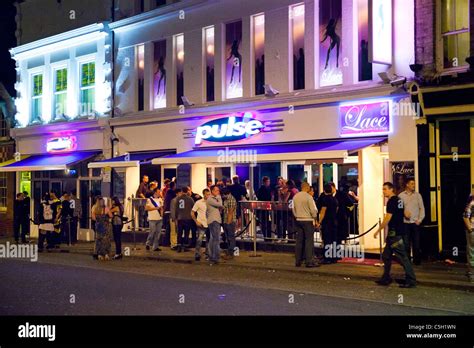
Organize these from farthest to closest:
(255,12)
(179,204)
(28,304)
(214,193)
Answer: (255,12) < (179,204) < (214,193) < (28,304)

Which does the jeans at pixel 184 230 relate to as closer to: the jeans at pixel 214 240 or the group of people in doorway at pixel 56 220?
the jeans at pixel 214 240

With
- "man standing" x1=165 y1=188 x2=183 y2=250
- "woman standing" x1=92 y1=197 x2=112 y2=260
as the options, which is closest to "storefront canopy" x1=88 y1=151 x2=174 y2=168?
"man standing" x1=165 y1=188 x2=183 y2=250

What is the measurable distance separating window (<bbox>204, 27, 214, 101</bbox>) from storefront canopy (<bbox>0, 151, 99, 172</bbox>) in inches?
228

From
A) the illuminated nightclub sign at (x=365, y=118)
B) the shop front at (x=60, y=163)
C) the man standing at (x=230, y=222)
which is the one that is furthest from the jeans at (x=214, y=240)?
the shop front at (x=60, y=163)

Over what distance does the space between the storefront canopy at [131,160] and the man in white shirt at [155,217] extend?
254cm

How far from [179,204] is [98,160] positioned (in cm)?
725

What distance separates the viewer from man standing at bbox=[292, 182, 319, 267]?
15039mm

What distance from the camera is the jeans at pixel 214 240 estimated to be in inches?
645
